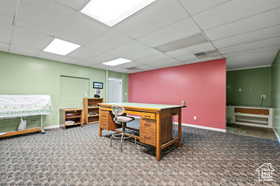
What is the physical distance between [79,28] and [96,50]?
118cm

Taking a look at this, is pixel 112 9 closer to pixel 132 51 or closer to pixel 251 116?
pixel 132 51

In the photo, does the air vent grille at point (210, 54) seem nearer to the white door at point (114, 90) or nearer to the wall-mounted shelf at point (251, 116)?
the wall-mounted shelf at point (251, 116)

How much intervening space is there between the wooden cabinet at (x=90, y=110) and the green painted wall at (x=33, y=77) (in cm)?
95

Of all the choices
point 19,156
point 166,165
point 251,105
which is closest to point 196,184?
point 166,165

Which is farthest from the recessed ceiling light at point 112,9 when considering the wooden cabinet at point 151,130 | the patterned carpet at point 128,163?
the patterned carpet at point 128,163

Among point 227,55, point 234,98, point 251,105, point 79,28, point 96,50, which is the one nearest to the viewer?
point 79,28

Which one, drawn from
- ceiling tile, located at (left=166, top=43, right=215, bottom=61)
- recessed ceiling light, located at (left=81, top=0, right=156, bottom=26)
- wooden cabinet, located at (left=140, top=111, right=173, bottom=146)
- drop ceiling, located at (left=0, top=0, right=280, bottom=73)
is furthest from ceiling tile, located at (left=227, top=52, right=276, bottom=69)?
recessed ceiling light, located at (left=81, top=0, right=156, bottom=26)

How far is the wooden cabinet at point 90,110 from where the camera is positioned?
4.98 m

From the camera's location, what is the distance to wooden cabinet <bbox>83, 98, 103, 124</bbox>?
16.3 ft

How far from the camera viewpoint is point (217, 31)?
94.7 inches

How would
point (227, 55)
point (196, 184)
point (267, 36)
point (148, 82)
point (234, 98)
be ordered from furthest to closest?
point (148, 82) < point (234, 98) < point (227, 55) < point (267, 36) < point (196, 184)

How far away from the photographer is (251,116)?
16.3ft

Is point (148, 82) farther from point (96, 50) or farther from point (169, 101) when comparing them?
point (96, 50)

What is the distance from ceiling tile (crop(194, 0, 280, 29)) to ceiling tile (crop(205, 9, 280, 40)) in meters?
0.16
